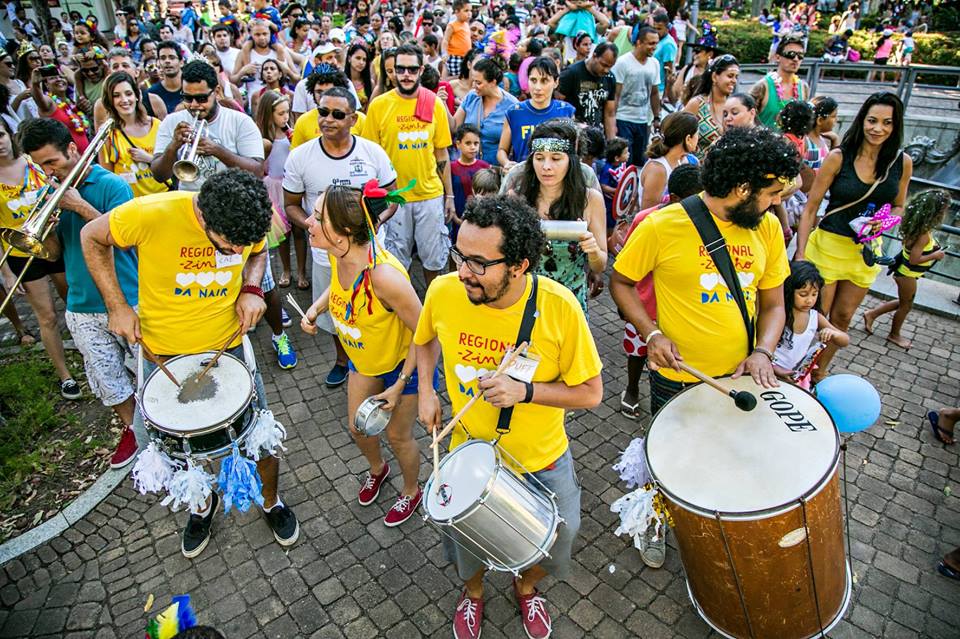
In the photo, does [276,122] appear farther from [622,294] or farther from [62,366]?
[622,294]

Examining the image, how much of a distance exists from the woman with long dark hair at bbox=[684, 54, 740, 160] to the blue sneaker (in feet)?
15.5

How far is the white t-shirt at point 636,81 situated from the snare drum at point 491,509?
692 centimetres

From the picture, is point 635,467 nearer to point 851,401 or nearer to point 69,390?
point 851,401

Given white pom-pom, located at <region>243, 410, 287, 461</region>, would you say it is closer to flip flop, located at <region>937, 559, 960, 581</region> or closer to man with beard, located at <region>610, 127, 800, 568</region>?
man with beard, located at <region>610, 127, 800, 568</region>

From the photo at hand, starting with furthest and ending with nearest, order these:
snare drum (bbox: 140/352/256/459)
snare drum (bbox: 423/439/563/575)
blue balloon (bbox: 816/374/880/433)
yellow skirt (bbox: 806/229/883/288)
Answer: yellow skirt (bbox: 806/229/883/288) → blue balloon (bbox: 816/374/880/433) → snare drum (bbox: 140/352/256/459) → snare drum (bbox: 423/439/563/575)

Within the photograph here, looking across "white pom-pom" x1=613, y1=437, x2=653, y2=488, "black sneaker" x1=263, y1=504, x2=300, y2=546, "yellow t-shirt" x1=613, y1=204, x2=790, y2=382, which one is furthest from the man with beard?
"black sneaker" x1=263, y1=504, x2=300, y2=546

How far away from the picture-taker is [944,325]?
6.48 meters

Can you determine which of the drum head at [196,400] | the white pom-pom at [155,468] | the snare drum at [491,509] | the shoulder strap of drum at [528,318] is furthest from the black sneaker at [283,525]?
the shoulder strap of drum at [528,318]

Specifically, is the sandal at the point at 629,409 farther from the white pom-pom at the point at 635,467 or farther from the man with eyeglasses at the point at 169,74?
the man with eyeglasses at the point at 169,74

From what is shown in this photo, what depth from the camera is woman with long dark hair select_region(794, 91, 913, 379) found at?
4.68 metres

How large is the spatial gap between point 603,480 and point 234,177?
3.26m

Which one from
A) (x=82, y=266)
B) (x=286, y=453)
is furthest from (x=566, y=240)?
(x=82, y=266)

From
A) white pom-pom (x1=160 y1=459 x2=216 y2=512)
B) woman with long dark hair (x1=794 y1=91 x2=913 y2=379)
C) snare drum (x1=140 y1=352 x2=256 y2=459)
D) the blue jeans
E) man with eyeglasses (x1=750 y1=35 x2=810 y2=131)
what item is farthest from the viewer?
the blue jeans

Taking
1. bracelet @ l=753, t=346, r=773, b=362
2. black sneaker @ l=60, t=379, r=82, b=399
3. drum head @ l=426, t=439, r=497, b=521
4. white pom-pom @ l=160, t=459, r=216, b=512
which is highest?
bracelet @ l=753, t=346, r=773, b=362
